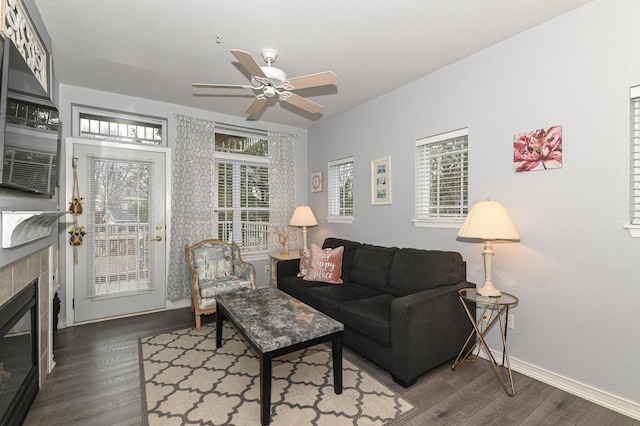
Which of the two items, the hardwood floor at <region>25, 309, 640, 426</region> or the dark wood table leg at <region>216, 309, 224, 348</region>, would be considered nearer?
the hardwood floor at <region>25, 309, 640, 426</region>

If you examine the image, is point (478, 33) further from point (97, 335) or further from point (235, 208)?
point (97, 335)

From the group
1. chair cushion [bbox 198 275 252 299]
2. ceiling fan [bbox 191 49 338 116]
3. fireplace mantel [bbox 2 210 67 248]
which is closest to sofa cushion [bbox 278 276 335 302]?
chair cushion [bbox 198 275 252 299]

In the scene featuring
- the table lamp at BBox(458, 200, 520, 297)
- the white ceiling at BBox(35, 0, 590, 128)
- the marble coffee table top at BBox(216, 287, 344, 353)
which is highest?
the white ceiling at BBox(35, 0, 590, 128)

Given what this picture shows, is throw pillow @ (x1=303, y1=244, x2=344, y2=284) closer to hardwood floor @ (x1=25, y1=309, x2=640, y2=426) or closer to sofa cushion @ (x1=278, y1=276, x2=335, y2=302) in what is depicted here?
sofa cushion @ (x1=278, y1=276, x2=335, y2=302)

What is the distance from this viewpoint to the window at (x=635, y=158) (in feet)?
6.37

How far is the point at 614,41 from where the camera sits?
6.60 ft

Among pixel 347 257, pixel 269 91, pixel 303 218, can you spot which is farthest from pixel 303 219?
pixel 269 91

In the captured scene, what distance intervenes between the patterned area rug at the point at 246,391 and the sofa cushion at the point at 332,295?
396 millimetres

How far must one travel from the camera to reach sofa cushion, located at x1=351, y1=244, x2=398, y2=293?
128 inches

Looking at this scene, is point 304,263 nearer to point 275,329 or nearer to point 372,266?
point 372,266

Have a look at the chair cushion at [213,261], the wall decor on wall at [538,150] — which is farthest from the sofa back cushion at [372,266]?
the chair cushion at [213,261]

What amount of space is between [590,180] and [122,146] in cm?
476

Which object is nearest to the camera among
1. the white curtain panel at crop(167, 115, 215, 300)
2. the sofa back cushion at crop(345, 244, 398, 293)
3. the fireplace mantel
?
the fireplace mantel

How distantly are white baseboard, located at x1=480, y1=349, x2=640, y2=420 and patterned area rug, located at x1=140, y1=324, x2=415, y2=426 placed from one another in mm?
1141
